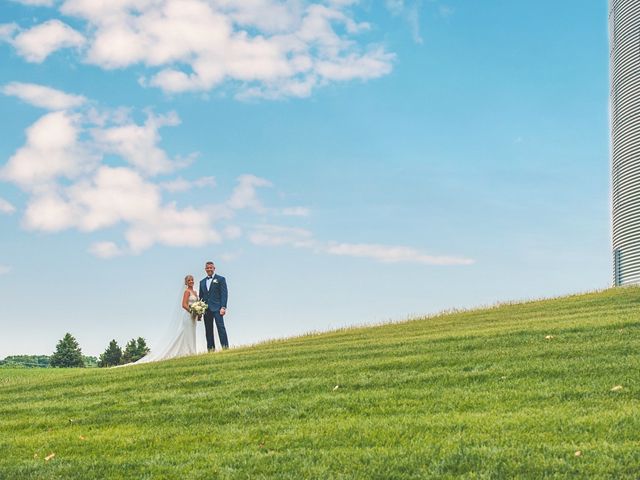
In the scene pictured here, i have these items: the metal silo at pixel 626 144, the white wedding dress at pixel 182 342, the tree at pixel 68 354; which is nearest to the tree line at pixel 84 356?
the tree at pixel 68 354

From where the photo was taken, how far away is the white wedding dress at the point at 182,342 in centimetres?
2175

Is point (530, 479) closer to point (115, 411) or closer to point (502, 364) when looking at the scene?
point (502, 364)

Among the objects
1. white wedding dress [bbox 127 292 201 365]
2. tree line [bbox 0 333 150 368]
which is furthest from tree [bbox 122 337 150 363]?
white wedding dress [bbox 127 292 201 365]

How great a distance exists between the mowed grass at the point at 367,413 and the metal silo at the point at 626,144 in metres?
21.0

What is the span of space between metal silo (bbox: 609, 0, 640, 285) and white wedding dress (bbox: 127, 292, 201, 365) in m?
21.5

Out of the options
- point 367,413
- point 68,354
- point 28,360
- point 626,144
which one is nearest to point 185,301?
point 367,413

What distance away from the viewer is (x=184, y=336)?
22.0m

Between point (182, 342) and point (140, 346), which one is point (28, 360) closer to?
point (140, 346)

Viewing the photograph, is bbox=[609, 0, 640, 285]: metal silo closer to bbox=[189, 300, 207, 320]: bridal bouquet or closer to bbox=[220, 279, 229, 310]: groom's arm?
bbox=[220, 279, 229, 310]: groom's arm

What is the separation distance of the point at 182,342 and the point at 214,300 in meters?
1.86

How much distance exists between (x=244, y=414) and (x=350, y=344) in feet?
22.7

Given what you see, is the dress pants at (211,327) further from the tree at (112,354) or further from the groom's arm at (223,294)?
the tree at (112,354)

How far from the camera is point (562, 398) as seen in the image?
8.80 m

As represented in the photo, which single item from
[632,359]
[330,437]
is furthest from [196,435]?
[632,359]
